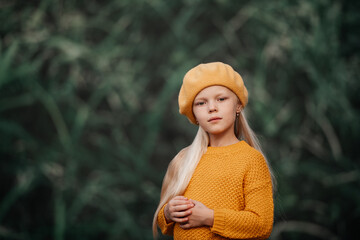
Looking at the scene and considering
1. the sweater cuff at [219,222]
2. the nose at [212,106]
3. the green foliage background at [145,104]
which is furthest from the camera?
the green foliage background at [145,104]

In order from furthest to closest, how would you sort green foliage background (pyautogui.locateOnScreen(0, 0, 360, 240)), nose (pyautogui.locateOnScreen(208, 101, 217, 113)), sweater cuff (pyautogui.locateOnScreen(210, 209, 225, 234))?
green foliage background (pyautogui.locateOnScreen(0, 0, 360, 240)) < nose (pyautogui.locateOnScreen(208, 101, 217, 113)) < sweater cuff (pyautogui.locateOnScreen(210, 209, 225, 234))

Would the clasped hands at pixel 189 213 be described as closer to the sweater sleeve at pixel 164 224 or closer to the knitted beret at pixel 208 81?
the sweater sleeve at pixel 164 224

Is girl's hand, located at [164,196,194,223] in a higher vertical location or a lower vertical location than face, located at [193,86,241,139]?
lower

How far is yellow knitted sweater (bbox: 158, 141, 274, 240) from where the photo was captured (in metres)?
1.22

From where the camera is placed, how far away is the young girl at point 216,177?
48.8 inches

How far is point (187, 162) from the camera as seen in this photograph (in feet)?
4.72

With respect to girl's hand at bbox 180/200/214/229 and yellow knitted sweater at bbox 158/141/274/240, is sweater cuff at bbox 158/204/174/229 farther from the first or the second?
girl's hand at bbox 180/200/214/229

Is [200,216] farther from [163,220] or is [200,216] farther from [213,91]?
[213,91]

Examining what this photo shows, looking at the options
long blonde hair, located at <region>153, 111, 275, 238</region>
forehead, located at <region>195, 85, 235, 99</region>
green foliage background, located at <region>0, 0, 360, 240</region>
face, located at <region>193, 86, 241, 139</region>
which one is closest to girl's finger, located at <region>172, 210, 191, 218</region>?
long blonde hair, located at <region>153, 111, 275, 238</region>

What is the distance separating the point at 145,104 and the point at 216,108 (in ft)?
6.08

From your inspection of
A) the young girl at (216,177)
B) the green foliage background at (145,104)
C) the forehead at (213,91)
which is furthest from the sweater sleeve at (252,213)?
the green foliage background at (145,104)

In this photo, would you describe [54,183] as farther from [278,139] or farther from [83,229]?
[278,139]

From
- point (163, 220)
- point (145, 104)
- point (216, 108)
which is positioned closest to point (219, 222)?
point (163, 220)

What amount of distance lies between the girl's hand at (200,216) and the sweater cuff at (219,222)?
0.04 feet
